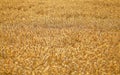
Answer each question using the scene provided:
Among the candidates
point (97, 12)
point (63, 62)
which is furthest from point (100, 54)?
point (97, 12)

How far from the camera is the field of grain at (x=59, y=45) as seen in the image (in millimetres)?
5391

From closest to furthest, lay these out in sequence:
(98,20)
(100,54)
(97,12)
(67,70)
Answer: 1. (67,70)
2. (100,54)
3. (98,20)
4. (97,12)

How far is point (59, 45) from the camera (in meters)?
7.03

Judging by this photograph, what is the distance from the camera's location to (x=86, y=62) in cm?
586

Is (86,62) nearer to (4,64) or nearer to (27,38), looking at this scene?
(4,64)

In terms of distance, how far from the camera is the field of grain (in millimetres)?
5391

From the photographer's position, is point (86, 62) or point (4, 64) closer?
point (4, 64)

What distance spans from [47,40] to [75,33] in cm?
127

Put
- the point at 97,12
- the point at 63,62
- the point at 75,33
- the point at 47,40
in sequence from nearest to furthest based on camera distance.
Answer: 1. the point at 63,62
2. the point at 47,40
3. the point at 75,33
4. the point at 97,12

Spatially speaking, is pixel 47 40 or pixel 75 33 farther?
pixel 75 33

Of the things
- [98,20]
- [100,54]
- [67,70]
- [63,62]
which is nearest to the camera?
[67,70]

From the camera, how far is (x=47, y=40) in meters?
7.34

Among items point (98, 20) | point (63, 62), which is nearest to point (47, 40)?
point (63, 62)

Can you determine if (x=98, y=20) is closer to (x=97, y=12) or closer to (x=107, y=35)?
(x=97, y=12)
